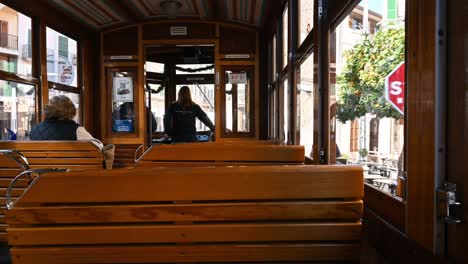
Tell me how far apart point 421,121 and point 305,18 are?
219 cm

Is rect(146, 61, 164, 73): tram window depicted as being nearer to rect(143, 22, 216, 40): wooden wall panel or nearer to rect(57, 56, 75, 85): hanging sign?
rect(143, 22, 216, 40): wooden wall panel

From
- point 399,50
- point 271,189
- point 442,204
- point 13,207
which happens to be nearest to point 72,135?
point 13,207

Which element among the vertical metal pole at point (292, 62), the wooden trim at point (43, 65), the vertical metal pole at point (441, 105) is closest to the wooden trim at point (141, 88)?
the wooden trim at point (43, 65)

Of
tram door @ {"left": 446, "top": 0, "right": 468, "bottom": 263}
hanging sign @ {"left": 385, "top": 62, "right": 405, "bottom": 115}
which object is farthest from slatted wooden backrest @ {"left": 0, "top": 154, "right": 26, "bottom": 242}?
tram door @ {"left": 446, "top": 0, "right": 468, "bottom": 263}

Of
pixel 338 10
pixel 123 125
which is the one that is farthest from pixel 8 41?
pixel 338 10

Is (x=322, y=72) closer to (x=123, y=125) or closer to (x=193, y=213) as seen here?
(x=193, y=213)

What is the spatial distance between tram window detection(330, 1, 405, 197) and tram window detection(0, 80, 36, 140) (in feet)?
12.2

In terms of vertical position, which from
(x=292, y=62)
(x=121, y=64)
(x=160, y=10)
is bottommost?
(x=292, y=62)

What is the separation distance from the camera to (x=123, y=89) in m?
6.71

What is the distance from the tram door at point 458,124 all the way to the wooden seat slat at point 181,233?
0.36m

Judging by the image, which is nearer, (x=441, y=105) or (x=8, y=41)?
(x=441, y=105)

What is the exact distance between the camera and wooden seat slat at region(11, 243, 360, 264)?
1.32 m

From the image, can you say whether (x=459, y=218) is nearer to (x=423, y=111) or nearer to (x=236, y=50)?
(x=423, y=111)

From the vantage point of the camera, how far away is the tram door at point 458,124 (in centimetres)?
97
